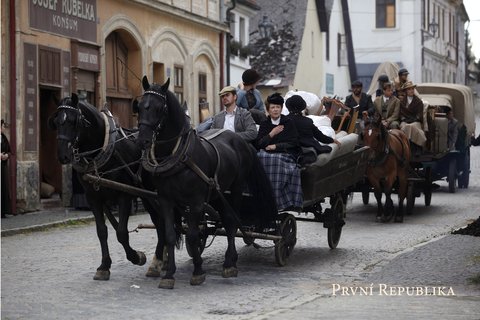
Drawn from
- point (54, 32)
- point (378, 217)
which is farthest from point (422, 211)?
point (54, 32)

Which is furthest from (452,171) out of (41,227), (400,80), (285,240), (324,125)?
(285,240)

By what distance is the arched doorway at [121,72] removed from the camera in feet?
82.7

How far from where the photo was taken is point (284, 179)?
42.4 ft

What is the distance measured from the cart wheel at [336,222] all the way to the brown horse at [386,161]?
3826 millimetres

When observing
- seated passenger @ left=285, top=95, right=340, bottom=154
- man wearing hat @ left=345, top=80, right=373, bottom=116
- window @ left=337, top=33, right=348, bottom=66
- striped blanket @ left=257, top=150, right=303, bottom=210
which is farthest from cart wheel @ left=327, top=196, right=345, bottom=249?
window @ left=337, top=33, right=348, bottom=66

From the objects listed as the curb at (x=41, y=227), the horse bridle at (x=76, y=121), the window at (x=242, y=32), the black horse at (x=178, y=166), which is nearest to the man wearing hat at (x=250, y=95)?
the black horse at (x=178, y=166)

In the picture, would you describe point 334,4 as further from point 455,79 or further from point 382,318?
point 382,318

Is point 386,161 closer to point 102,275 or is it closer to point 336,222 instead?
point 336,222

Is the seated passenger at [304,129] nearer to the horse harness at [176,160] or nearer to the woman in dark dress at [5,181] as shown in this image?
the horse harness at [176,160]

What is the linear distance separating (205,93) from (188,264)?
18591 millimetres

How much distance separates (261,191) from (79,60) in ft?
36.0

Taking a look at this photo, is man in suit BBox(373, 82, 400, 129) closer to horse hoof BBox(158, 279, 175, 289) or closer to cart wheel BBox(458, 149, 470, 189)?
cart wheel BBox(458, 149, 470, 189)

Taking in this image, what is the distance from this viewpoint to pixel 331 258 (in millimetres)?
14242

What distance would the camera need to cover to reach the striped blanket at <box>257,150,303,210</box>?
12.9 metres
